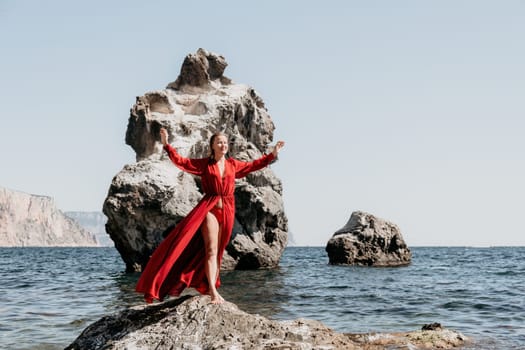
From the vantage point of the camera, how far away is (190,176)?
29.2m

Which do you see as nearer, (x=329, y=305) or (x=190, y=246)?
(x=190, y=246)

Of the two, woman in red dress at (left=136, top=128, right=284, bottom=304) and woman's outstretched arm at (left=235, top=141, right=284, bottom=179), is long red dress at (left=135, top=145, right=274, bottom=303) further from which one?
woman's outstretched arm at (left=235, top=141, right=284, bottom=179)

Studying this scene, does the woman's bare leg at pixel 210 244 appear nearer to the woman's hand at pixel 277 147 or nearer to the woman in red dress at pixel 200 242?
the woman in red dress at pixel 200 242

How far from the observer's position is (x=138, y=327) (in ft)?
22.7

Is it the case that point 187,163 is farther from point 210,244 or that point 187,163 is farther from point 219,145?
point 210,244

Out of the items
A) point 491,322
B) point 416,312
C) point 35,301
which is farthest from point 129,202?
point 491,322

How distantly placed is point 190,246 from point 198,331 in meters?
1.21

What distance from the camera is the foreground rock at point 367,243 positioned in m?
36.6

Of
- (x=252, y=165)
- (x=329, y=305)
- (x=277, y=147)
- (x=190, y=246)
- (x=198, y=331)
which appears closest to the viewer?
(x=198, y=331)

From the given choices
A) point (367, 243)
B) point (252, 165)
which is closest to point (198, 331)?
point (252, 165)

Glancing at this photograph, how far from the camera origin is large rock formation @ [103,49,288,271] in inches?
1081

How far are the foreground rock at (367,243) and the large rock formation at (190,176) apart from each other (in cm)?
524

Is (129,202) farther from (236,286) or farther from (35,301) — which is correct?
(35,301)

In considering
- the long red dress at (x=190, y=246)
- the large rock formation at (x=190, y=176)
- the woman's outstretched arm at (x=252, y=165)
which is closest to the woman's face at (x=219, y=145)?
the long red dress at (x=190, y=246)
